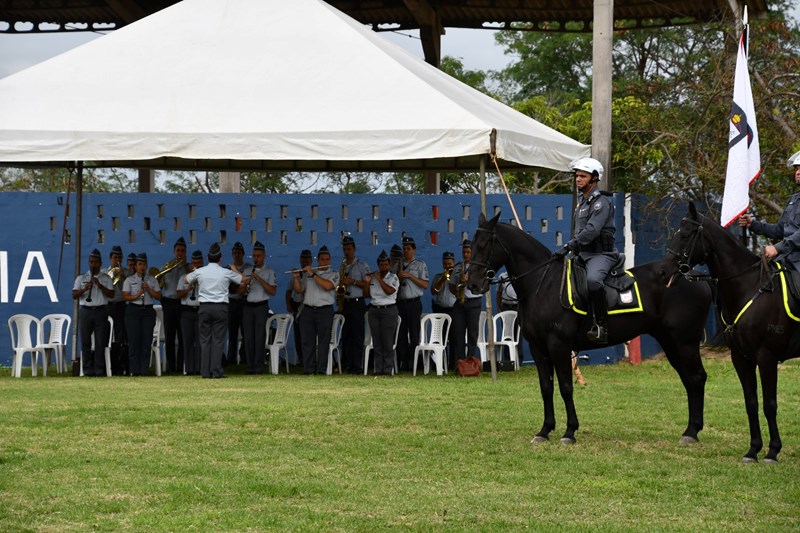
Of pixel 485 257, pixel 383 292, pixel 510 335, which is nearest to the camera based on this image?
pixel 485 257

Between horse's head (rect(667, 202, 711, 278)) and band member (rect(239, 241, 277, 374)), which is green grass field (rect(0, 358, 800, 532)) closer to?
horse's head (rect(667, 202, 711, 278))

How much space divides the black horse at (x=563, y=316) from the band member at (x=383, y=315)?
6819 millimetres

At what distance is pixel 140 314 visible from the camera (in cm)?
1984

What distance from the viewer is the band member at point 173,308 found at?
20.3 m

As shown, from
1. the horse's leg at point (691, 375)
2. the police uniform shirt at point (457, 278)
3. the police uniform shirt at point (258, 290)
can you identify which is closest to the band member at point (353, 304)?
the police uniform shirt at point (258, 290)

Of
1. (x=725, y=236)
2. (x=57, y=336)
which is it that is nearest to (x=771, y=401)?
(x=725, y=236)

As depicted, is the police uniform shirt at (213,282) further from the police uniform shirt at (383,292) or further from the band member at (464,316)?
the band member at (464,316)

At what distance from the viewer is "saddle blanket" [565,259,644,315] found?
1187cm

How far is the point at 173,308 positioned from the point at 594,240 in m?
10.0

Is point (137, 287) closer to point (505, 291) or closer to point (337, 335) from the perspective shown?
point (337, 335)

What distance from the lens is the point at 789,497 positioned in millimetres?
8781

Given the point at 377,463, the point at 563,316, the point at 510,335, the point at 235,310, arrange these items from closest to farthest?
the point at 377,463
the point at 563,316
the point at 235,310
the point at 510,335

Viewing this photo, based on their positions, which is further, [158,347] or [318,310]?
[158,347]

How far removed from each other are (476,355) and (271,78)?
5.44 metres
